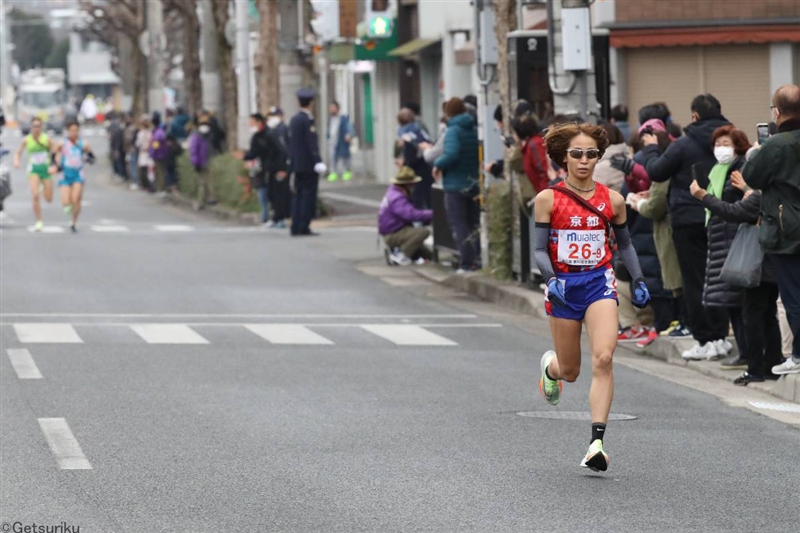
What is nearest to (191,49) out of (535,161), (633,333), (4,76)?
(535,161)

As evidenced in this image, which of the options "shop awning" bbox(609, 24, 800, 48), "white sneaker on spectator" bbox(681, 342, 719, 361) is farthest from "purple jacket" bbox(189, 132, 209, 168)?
"white sneaker on spectator" bbox(681, 342, 719, 361)

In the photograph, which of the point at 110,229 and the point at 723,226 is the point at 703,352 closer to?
the point at 723,226

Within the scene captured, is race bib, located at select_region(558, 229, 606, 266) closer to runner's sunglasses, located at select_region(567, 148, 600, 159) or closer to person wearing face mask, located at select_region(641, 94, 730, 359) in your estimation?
runner's sunglasses, located at select_region(567, 148, 600, 159)

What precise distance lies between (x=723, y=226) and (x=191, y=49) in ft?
111

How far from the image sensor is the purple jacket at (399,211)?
2169cm

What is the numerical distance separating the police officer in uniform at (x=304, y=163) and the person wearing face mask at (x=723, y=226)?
13973 mm

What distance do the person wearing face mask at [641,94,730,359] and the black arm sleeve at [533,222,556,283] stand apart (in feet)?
12.6

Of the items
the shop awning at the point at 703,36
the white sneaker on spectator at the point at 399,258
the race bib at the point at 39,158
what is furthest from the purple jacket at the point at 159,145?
the white sneaker on spectator at the point at 399,258

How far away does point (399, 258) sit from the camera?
2225cm

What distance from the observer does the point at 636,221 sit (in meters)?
14.3

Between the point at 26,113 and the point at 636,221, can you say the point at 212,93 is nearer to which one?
the point at 636,221

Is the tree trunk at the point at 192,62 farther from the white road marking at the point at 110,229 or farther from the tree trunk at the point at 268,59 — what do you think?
the white road marking at the point at 110,229

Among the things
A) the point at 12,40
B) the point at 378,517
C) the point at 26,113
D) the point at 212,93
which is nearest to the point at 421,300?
the point at 378,517

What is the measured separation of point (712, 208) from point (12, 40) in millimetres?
186500
